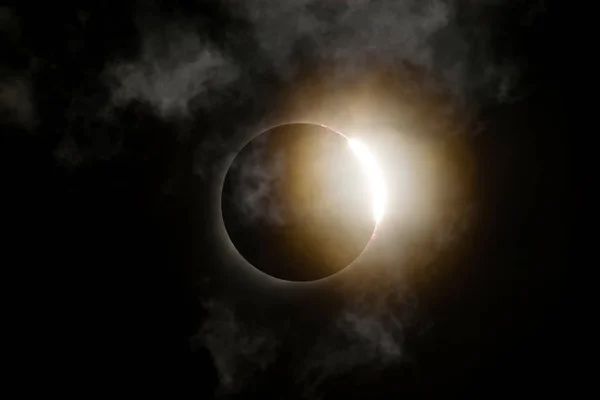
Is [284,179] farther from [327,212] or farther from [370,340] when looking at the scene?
[370,340]

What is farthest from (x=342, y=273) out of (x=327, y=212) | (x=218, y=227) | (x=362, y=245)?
(x=218, y=227)

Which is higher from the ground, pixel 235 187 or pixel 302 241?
pixel 235 187

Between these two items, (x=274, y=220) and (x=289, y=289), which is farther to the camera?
(x=289, y=289)

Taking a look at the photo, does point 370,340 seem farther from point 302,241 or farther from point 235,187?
point 235,187

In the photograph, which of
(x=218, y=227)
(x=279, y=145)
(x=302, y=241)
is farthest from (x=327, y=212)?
(x=218, y=227)

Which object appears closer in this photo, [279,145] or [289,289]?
[279,145]

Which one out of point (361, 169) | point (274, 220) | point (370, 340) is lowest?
point (370, 340)

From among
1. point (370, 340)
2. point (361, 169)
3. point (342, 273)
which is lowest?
point (370, 340)

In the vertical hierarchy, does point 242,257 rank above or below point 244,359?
above

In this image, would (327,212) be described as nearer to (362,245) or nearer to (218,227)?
(362,245)
